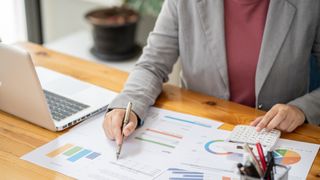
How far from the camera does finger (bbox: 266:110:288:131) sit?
147cm

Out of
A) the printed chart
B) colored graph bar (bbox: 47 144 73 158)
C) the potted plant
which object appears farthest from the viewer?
the potted plant

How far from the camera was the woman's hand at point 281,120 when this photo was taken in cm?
147

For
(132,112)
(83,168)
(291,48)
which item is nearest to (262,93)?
(291,48)

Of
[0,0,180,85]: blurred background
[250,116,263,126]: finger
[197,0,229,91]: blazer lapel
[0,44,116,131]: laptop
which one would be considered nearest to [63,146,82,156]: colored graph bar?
[0,44,116,131]: laptop

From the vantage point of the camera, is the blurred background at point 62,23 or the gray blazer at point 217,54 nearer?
the gray blazer at point 217,54

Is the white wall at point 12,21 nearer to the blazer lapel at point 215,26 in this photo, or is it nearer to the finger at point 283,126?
the blazer lapel at point 215,26

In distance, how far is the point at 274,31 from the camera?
1.68 metres

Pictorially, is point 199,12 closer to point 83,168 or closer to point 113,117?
point 113,117

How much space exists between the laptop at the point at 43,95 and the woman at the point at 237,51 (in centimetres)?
10

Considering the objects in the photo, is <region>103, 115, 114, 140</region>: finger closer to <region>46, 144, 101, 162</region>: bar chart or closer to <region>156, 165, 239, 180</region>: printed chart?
<region>46, 144, 101, 162</region>: bar chart

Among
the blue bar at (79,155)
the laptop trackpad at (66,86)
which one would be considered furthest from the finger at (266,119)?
the laptop trackpad at (66,86)

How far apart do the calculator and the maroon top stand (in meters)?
0.33

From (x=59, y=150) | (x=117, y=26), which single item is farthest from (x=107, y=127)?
(x=117, y=26)

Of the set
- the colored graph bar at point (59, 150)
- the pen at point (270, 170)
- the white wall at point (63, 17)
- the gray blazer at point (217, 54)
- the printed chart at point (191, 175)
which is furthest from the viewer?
the white wall at point (63, 17)
